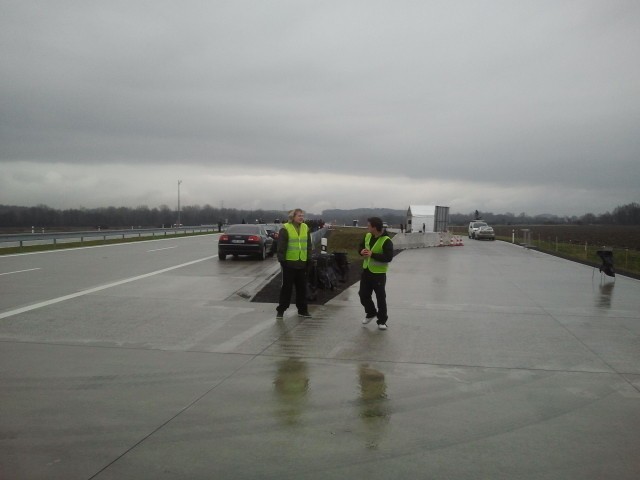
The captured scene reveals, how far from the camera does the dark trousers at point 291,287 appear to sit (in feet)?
31.1

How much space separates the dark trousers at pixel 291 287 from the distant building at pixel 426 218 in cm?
3947

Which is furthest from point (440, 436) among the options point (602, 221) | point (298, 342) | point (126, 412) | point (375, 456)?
point (602, 221)

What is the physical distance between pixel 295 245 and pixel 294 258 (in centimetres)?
22

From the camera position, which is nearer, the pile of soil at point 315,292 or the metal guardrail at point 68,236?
the pile of soil at point 315,292

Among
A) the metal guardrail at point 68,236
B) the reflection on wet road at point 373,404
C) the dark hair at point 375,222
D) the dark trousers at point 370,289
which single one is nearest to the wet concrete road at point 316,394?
the reflection on wet road at point 373,404

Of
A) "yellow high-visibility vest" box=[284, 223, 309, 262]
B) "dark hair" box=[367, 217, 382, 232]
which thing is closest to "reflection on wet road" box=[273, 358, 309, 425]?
"yellow high-visibility vest" box=[284, 223, 309, 262]

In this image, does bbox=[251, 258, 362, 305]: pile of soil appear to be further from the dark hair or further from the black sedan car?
the black sedan car

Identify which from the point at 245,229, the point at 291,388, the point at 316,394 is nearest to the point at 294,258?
the point at 291,388

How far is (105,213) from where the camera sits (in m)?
80.9

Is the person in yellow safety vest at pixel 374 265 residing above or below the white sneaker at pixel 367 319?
above

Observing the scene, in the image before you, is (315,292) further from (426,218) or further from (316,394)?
(426,218)

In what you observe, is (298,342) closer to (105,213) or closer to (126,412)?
(126,412)

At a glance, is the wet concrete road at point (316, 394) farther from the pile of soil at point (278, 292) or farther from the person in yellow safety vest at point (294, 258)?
the pile of soil at point (278, 292)

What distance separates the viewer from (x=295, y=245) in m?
9.48
